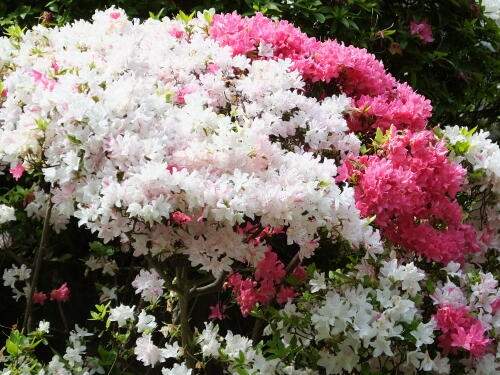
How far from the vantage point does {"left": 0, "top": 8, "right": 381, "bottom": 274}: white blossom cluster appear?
2109 mm

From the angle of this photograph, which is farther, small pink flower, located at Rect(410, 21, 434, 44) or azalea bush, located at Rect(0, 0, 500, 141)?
small pink flower, located at Rect(410, 21, 434, 44)

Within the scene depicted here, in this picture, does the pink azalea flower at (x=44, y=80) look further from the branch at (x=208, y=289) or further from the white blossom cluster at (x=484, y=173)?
the white blossom cluster at (x=484, y=173)

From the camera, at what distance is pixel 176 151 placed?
2.28m

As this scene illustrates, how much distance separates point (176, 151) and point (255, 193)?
0.34 m

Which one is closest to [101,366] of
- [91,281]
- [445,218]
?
[91,281]

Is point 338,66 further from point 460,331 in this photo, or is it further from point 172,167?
point 460,331

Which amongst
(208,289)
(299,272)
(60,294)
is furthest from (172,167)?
(60,294)

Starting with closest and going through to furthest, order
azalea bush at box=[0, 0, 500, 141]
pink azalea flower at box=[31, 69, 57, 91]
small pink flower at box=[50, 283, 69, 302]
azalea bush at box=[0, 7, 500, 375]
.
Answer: azalea bush at box=[0, 7, 500, 375], pink azalea flower at box=[31, 69, 57, 91], small pink flower at box=[50, 283, 69, 302], azalea bush at box=[0, 0, 500, 141]

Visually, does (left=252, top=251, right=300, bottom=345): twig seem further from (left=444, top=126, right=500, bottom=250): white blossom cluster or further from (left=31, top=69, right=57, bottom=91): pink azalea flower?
(left=31, top=69, right=57, bottom=91): pink azalea flower

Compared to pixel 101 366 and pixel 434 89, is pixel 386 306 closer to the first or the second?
pixel 101 366

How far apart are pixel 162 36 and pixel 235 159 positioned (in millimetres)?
Result: 1128

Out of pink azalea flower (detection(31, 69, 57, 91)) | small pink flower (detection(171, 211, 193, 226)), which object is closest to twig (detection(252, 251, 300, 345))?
small pink flower (detection(171, 211, 193, 226))

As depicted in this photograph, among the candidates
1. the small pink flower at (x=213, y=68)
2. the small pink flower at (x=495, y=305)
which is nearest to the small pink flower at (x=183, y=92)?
the small pink flower at (x=213, y=68)

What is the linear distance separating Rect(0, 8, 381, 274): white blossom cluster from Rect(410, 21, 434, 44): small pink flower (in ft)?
6.44
